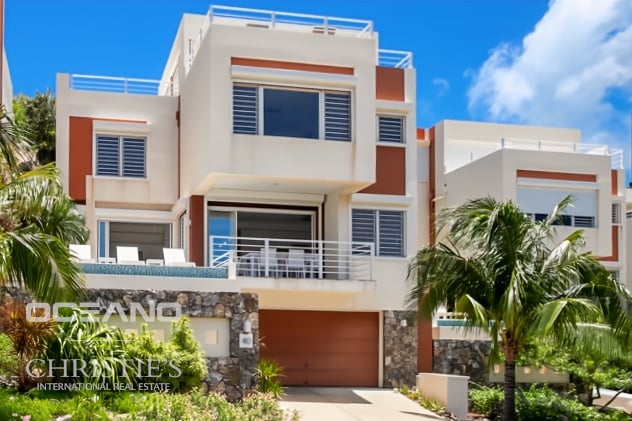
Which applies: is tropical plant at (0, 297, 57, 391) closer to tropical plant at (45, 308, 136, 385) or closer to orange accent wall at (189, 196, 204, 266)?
tropical plant at (45, 308, 136, 385)

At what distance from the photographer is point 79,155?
90.7 feet

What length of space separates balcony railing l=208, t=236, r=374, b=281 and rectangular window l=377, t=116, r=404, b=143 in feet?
11.1

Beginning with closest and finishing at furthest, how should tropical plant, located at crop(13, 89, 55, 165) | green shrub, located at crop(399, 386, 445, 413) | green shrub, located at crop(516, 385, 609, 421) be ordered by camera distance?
green shrub, located at crop(516, 385, 609, 421) < green shrub, located at crop(399, 386, 445, 413) < tropical plant, located at crop(13, 89, 55, 165)

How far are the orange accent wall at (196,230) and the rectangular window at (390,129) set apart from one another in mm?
5621

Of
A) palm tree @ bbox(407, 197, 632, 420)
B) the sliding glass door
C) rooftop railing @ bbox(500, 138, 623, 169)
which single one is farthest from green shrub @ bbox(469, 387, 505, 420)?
rooftop railing @ bbox(500, 138, 623, 169)

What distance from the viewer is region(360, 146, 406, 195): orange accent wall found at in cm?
2645

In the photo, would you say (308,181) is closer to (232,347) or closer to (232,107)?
(232,107)

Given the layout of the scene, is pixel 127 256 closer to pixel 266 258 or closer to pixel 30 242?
pixel 266 258

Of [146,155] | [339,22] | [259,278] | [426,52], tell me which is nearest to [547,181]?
[426,52]

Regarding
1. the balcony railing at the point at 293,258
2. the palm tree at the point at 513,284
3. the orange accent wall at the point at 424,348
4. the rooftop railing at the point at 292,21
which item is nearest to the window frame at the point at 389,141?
the rooftop railing at the point at 292,21

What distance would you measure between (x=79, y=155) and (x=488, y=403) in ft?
46.7

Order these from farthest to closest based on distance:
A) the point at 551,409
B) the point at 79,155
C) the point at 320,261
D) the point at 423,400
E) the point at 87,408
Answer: the point at 79,155, the point at 320,261, the point at 423,400, the point at 551,409, the point at 87,408

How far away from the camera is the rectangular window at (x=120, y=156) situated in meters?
27.9

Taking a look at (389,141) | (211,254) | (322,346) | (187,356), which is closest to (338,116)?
(389,141)
